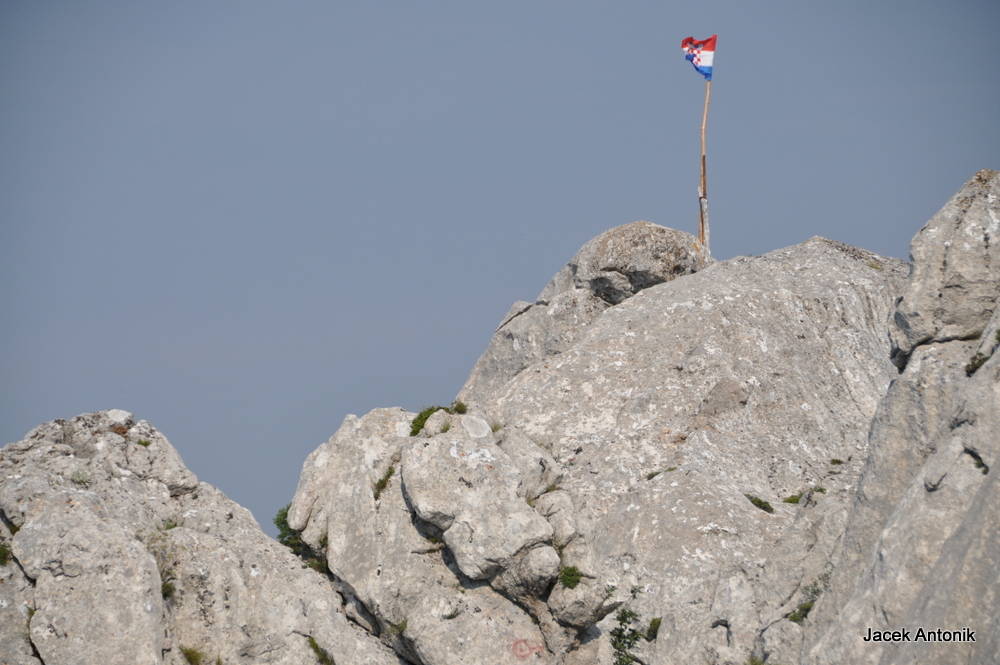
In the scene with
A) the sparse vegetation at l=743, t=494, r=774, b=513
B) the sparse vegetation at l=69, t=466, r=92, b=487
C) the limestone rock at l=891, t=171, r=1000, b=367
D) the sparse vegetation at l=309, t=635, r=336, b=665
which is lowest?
the sparse vegetation at l=309, t=635, r=336, b=665

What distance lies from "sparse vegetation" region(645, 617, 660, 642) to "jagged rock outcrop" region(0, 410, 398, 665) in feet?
19.0

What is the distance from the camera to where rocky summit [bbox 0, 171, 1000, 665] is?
14.7 metres

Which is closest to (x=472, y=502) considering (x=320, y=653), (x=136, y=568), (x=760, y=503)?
(x=320, y=653)

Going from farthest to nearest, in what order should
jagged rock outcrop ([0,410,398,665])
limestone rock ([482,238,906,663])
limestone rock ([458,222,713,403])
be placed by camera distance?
limestone rock ([458,222,713,403]) → limestone rock ([482,238,906,663]) → jagged rock outcrop ([0,410,398,665])

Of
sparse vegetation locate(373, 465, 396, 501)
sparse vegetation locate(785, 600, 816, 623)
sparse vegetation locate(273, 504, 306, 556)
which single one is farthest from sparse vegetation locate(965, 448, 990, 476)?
sparse vegetation locate(273, 504, 306, 556)

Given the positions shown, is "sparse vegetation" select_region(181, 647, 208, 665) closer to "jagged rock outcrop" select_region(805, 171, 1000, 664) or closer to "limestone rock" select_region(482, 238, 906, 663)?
"limestone rock" select_region(482, 238, 906, 663)

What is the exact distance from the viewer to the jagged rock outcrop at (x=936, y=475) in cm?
1212

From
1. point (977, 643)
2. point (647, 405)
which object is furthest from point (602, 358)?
point (977, 643)

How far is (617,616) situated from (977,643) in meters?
10.7

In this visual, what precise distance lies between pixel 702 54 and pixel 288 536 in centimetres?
3141

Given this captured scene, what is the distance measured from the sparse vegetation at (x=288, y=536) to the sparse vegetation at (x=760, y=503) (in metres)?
12.0

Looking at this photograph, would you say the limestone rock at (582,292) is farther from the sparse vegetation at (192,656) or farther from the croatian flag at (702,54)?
the sparse vegetation at (192,656)

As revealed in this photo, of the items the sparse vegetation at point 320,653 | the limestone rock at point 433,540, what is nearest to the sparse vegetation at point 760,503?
the limestone rock at point 433,540

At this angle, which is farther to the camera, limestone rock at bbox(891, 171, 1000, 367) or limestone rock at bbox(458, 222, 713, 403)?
limestone rock at bbox(458, 222, 713, 403)
